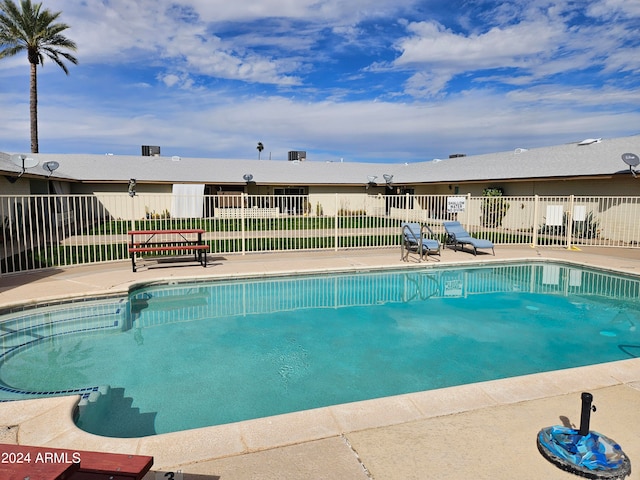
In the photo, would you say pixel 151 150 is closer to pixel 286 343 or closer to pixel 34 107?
pixel 34 107

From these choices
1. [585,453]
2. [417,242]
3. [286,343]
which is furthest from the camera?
[417,242]

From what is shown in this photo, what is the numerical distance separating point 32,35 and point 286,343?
1172 inches

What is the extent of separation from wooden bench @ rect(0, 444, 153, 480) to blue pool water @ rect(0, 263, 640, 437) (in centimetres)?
205

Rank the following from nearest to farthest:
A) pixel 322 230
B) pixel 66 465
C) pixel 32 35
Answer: pixel 66 465 < pixel 322 230 < pixel 32 35

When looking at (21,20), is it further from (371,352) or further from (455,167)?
(371,352)

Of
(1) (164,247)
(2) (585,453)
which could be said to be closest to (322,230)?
(1) (164,247)

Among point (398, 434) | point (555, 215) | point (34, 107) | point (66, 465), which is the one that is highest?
point (34, 107)

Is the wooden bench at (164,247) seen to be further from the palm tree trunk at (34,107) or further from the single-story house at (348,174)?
the palm tree trunk at (34,107)

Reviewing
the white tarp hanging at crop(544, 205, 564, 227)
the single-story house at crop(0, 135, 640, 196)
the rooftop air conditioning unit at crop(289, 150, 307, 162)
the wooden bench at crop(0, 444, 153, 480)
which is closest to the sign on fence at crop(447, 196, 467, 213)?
the white tarp hanging at crop(544, 205, 564, 227)

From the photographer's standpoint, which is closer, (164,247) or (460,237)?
(164,247)

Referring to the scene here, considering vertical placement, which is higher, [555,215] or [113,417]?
[555,215]

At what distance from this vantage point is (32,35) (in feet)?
85.1

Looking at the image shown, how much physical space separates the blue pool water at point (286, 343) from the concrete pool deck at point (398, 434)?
2.80 feet

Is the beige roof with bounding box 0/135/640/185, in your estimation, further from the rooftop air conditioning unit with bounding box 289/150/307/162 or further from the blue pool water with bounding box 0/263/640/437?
the blue pool water with bounding box 0/263/640/437
